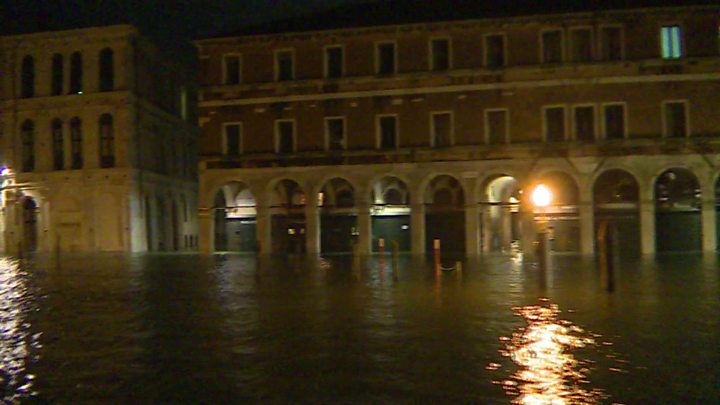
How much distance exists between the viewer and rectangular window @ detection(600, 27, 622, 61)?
32344 millimetres

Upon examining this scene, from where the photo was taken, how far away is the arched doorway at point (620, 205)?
106 ft

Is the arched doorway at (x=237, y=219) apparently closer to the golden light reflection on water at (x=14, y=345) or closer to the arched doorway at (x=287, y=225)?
the arched doorway at (x=287, y=225)

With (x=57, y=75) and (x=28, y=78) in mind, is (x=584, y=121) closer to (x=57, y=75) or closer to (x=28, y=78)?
(x=57, y=75)

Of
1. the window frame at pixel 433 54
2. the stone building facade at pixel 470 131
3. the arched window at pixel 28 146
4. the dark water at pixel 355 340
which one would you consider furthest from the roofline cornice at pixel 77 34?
the dark water at pixel 355 340

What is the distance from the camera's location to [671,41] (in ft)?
105

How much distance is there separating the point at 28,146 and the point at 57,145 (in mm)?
1764

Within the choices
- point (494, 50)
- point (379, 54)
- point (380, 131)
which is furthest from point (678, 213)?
point (379, 54)

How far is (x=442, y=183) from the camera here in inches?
1399

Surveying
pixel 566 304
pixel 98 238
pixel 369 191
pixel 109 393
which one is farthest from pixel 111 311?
pixel 98 238

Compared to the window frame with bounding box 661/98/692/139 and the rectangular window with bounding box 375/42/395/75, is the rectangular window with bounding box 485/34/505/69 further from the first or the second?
the window frame with bounding box 661/98/692/139

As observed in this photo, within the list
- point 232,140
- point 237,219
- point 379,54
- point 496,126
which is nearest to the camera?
point 496,126

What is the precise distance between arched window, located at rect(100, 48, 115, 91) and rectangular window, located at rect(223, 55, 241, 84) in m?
8.61

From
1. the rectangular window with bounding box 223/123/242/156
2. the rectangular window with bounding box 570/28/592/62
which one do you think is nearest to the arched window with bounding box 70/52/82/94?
Result: the rectangular window with bounding box 223/123/242/156

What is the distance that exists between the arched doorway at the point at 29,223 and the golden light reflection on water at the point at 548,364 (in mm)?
36530
